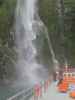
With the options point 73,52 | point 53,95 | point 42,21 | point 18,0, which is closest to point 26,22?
point 42,21

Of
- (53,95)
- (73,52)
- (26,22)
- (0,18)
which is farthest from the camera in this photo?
(0,18)

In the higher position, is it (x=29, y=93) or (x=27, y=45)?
(x=27, y=45)

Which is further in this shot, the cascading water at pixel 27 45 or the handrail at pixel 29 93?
the cascading water at pixel 27 45

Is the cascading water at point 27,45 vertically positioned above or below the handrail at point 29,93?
above

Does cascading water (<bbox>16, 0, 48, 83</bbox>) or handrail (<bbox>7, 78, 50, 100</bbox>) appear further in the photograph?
cascading water (<bbox>16, 0, 48, 83</bbox>)

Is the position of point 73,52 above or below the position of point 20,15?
below

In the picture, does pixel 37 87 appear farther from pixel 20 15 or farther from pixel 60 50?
pixel 20 15

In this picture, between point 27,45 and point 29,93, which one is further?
point 27,45

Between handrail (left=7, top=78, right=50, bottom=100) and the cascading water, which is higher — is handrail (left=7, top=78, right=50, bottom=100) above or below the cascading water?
below
